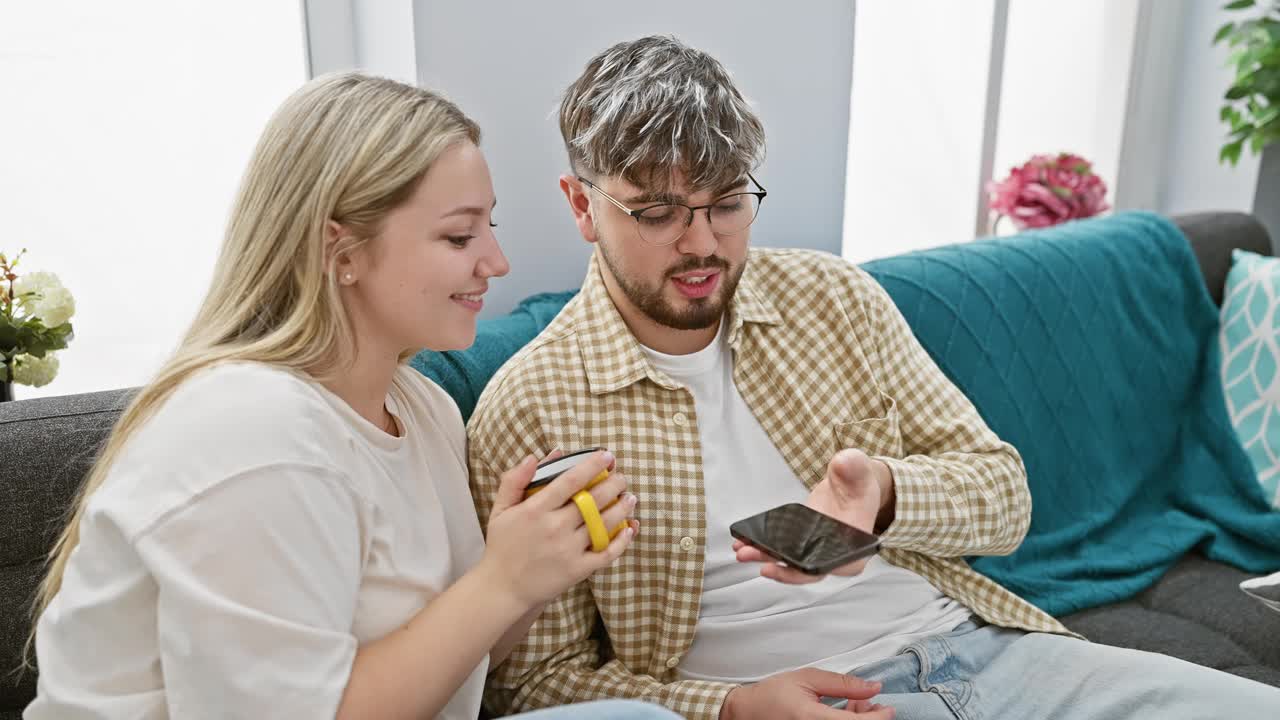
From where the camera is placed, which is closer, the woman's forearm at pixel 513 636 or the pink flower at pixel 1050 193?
the woman's forearm at pixel 513 636

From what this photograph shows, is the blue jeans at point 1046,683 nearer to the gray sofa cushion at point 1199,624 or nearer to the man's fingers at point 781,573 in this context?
the man's fingers at point 781,573

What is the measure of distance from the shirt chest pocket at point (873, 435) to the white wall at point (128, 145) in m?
1.12

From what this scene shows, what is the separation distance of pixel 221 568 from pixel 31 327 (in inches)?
29.8

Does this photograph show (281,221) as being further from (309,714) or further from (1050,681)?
(1050,681)

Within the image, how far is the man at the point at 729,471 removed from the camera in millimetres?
1235

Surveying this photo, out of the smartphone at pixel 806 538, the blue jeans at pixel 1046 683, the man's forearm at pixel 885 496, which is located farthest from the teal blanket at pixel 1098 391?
the smartphone at pixel 806 538

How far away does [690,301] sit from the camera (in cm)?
130

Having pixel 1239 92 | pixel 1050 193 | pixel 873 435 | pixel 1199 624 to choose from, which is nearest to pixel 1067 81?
pixel 1239 92

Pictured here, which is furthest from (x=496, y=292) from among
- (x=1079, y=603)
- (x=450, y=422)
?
(x=1079, y=603)

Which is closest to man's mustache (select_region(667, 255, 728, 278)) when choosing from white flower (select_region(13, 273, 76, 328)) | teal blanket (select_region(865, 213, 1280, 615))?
teal blanket (select_region(865, 213, 1280, 615))

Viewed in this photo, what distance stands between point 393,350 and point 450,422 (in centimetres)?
20

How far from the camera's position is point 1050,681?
1.29 metres

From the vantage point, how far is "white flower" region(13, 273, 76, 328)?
137 cm

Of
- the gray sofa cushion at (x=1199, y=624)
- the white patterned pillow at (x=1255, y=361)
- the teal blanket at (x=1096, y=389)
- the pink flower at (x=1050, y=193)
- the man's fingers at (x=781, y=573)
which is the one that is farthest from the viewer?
the pink flower at (x=1050, y=193)
